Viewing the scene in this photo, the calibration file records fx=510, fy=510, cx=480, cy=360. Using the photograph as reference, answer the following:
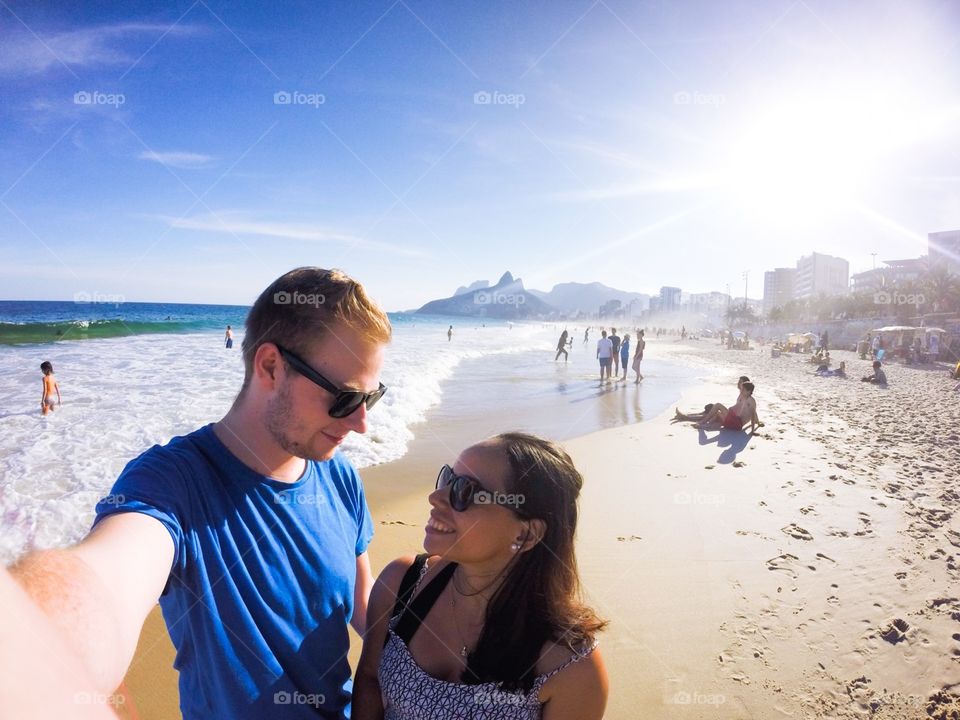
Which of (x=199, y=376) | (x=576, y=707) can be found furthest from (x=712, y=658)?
(x=199, y=376)

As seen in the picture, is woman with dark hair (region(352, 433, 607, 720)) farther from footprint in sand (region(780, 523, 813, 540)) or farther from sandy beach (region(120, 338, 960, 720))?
footprint in sand (region(780, 523, 813, 540))

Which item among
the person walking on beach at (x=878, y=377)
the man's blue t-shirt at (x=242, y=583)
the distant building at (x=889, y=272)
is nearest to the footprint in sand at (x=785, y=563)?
the man's blue t-shirt at (x=242, y=583)

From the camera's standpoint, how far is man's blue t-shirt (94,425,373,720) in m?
1.49

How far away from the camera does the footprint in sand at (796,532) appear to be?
5.69 m

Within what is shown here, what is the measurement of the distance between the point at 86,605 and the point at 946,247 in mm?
138037

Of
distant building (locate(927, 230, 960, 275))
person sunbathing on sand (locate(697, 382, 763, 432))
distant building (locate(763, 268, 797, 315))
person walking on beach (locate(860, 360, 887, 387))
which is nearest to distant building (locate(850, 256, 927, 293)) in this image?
distant building (locate(927, 230, 960, 275))

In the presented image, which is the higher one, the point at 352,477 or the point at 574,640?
the point at 352,477

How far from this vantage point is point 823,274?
155 meters

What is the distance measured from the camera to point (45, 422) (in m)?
10.4

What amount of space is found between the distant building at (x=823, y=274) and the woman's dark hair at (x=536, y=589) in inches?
6806

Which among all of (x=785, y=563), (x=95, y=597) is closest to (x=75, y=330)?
(x=785, y=563)

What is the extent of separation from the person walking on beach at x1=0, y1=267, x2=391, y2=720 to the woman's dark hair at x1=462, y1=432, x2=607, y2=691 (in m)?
0.57

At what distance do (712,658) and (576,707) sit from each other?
107 inches

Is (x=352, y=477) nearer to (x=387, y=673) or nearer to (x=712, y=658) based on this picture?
(x=387, y=673)
